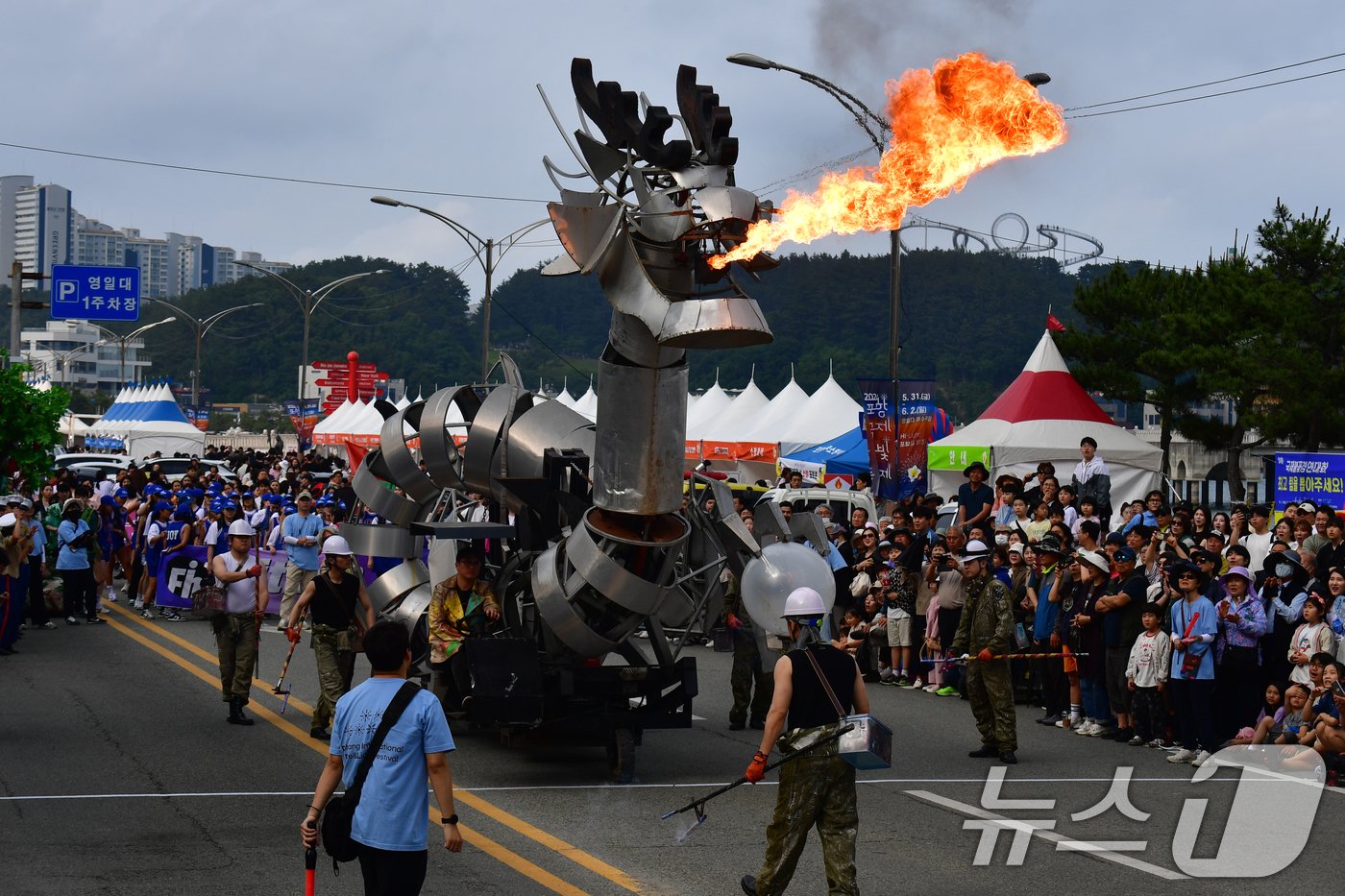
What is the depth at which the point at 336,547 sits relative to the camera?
1345 centimetres

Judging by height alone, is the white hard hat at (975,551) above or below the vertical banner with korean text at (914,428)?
below

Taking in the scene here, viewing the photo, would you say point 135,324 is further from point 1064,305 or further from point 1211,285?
point 1211,285

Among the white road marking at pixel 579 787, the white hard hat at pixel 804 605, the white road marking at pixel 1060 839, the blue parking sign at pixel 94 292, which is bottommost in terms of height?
the white road marking at pixel 579 787

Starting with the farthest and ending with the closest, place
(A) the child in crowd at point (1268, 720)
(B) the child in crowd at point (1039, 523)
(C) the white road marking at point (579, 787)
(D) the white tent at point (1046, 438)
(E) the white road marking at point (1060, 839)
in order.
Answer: (D) the white tent at point (1046, 438), (B) the child in crowd at point (1039, 523), (A) the child in crowd at point (1268, 720), (C) the white road marking at point (579, 787), (E) the white road marking at point (1060, 839)

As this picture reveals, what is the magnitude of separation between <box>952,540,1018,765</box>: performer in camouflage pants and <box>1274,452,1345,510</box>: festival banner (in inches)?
231

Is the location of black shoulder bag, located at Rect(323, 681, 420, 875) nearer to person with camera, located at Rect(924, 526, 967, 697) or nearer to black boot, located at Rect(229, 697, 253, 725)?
black boot, located at Rect(229, 697, 253, 725)

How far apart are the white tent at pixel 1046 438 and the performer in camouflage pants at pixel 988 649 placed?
11505 mm

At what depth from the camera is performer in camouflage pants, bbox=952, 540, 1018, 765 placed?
42.7 feet

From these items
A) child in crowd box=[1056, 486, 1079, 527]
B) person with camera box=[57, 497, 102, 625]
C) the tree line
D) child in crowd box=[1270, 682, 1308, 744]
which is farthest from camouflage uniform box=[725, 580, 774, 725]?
the tree line

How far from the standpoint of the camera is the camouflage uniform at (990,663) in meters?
13.0

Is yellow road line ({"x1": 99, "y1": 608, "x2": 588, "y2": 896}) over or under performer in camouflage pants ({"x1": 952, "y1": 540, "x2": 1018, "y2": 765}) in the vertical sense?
under

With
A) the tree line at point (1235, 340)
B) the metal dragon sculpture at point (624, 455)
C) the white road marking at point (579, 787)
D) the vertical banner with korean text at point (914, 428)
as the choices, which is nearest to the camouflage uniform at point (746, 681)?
the metal dragon sculpture at point (624, 455)

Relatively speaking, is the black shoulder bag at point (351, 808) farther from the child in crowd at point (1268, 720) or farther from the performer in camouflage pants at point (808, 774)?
the child in crowd at point (1268, 720)

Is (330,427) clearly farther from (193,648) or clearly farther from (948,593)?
(948,593)
